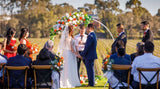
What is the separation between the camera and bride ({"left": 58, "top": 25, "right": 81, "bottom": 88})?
7812 mm

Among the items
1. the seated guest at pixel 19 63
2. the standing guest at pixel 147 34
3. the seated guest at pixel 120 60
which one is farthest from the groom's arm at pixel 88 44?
the seated guest at pixel 19 63

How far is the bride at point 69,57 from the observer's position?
781cm

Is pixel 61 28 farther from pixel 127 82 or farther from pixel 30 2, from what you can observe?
pixel 30 2

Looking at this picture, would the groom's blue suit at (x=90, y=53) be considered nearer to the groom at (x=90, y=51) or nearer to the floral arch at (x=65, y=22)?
the groom at (x=90, y=51)

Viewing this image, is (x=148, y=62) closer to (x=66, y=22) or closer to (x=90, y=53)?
(x=90, y=53)

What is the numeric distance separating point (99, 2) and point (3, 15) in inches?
883

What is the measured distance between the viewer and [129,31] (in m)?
56.2

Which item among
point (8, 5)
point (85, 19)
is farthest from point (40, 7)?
point (85, 19)

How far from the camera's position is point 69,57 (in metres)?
7.88

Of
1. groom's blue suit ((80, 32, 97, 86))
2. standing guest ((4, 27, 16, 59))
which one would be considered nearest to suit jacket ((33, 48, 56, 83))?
standing guest ((4, 27, 16, 59))

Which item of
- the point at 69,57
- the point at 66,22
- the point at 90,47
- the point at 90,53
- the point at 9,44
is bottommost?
the point at 69,57

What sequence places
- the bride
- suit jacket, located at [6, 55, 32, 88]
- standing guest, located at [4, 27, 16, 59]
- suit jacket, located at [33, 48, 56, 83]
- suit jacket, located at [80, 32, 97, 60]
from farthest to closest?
the bride
suit jacket, located at [80, 32, 97, 60]
standing guest, located at [4, 27, 16, 59]
suit jacket, located at [33, 48, 56, 83]
suit jacket, located at [6, 55, 32, 88]

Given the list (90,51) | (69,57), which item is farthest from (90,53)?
(69,57)

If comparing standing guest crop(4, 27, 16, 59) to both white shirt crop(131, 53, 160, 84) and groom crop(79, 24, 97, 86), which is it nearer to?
groom crop(79, 24, 97, 86)
